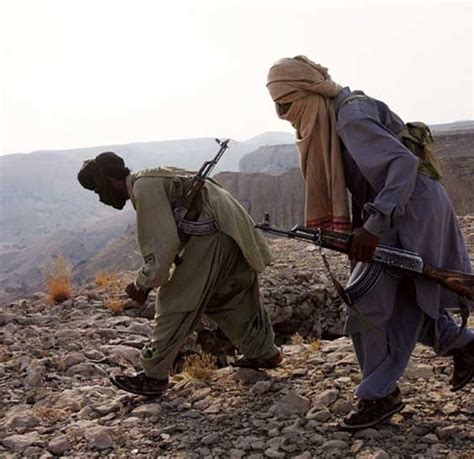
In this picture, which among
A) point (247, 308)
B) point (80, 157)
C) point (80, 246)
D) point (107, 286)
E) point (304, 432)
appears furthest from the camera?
point (80, 157)

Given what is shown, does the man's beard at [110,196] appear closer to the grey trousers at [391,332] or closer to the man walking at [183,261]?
the man walking at [183,261]

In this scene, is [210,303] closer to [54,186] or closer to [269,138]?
[54,186]

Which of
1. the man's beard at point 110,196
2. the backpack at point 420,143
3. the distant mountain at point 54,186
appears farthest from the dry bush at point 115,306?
the distant mountain at point 54,186

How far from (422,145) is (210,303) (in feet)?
4.18

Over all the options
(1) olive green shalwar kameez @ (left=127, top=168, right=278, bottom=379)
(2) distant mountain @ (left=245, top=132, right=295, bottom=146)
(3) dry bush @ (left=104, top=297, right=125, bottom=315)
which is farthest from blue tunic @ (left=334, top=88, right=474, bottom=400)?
(2) distant mountain @ (left=245, top=132, right=295, bottom=146)

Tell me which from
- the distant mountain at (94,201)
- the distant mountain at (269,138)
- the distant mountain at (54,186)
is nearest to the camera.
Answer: the distant mountain at (94,201)

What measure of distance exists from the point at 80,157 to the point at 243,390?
10155cm

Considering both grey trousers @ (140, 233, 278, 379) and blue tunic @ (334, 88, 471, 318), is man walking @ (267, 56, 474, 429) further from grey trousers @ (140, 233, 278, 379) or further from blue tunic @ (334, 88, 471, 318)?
grey trousers @ (140, 233, 278, 379)

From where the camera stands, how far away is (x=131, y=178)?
9.70 ft

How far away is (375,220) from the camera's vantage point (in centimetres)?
222

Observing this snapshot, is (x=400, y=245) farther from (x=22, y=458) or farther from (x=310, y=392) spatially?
(x=22, y=458)

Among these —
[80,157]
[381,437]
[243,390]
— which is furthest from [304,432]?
[80,157]

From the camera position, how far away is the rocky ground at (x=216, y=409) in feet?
7.91

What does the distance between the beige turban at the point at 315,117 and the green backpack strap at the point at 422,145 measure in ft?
0.87
